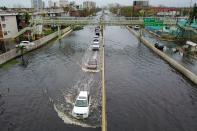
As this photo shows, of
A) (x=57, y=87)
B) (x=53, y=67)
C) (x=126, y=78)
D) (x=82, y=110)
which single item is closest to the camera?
(x=82, y=110)

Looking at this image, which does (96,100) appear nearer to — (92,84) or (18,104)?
(92,84)

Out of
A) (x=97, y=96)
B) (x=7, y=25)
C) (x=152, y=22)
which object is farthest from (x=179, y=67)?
(x=7, y=25)

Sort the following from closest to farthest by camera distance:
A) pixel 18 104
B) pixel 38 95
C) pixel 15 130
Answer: pixel 15 130 < pixel 18 104 < pixel 38 95

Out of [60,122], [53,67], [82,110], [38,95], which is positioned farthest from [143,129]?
[53,67]

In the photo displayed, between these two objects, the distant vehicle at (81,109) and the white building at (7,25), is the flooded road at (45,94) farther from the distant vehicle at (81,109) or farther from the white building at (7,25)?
the white building at (7,25)

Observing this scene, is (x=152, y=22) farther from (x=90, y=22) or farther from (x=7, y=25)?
(x=7, y=25)

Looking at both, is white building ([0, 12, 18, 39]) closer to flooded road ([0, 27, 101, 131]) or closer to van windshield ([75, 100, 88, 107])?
flooded road ([0, 27, 101, 131])

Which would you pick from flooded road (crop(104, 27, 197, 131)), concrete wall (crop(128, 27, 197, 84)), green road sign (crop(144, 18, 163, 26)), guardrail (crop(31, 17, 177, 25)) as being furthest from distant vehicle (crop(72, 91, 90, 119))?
green road sign (crop(144, 18, 163, 26))

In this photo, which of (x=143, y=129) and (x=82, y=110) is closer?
(x=143, y=129)
